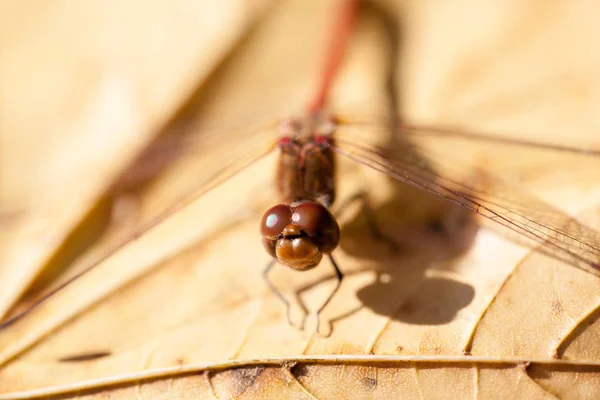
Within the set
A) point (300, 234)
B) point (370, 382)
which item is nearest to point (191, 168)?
point (300, 234)

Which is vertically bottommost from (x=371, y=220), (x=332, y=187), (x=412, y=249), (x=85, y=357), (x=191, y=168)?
(x=85, y=357)

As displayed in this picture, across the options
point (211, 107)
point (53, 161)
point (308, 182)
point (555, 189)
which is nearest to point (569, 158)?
point (555, 189)

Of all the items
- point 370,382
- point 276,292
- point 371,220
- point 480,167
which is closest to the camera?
point 370,382

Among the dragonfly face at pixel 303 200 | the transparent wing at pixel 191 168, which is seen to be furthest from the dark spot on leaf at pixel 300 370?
the transparent wing at pixel 191 168

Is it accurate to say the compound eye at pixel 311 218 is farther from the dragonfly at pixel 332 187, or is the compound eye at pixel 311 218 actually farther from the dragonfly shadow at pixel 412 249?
the dragonfly shadow at pixel 412 249

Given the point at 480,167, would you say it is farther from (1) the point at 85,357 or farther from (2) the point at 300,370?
(1) the point at 85,357

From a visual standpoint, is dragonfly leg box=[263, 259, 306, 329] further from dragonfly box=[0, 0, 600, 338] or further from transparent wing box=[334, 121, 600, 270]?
transparent wing box=[334, 121, 600, 270]
